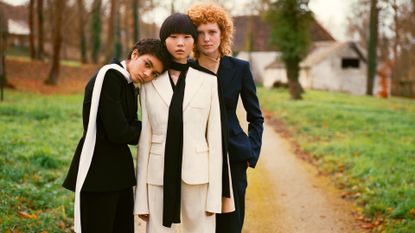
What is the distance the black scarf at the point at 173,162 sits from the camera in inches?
120

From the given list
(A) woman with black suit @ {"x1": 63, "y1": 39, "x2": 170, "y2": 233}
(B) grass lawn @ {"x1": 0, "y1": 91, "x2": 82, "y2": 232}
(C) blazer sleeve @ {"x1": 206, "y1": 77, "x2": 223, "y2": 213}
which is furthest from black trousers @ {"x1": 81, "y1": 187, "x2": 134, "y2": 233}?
(B) grass lawn @ {"x1": 0, "y1": 91, "x2": 82, "y2": 232}

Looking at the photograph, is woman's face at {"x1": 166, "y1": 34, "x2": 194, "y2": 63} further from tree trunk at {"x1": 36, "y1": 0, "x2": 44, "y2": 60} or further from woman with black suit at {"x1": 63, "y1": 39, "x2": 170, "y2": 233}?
tree trunk at {"x1": 36, "y1": 0, "x2": 44, "y2": 60}

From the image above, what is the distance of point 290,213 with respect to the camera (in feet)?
19.6

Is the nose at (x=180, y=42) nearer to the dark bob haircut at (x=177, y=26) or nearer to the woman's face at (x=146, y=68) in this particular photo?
the dark bob haircut at (x=177, y=26)

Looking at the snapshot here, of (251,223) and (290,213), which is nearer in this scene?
(251,223)

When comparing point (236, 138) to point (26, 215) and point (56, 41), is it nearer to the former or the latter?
point (26, 215)

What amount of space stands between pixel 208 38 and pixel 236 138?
2.41 ft

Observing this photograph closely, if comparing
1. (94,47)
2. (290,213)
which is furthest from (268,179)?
(94,47)

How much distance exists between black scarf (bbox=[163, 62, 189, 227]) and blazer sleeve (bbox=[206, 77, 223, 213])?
197mm

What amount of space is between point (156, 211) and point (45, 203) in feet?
9.23

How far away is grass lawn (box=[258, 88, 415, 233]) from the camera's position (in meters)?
A: 5.96

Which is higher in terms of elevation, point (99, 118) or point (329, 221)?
point (99, 118)

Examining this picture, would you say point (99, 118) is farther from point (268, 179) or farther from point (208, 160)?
point (268, 179)

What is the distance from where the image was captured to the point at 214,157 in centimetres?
315
